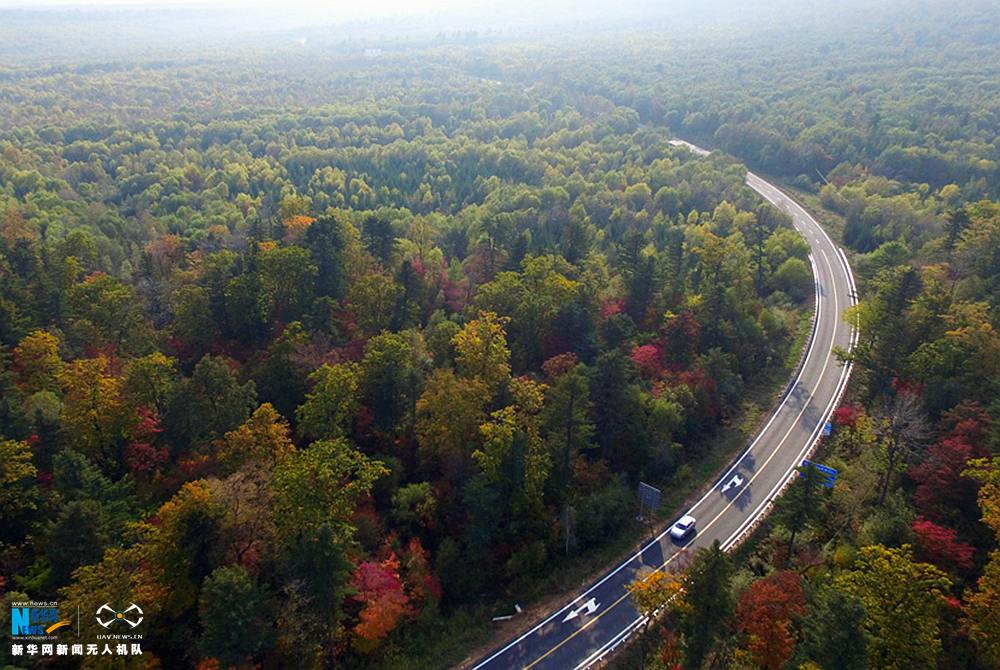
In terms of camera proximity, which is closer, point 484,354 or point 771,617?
point 771,617

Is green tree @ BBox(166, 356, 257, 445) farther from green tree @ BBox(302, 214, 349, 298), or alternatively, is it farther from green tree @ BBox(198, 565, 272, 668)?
green tree @ BBox(302, 214, 349, 298)

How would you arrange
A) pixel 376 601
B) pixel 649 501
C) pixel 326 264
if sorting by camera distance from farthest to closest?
pixel 326 264, pixel 649 501, pixel 376 601

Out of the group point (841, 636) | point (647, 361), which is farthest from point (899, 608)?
point (647, 361)

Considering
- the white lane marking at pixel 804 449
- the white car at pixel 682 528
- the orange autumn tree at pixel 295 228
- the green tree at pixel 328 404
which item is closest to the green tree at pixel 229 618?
the green tree at pixel 328 404

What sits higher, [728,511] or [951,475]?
[951,475]

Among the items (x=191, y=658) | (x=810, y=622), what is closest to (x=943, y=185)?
(x=810, y=622)

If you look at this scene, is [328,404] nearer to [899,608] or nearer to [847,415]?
[899,608]

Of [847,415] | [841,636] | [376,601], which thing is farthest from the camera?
[847,415]
